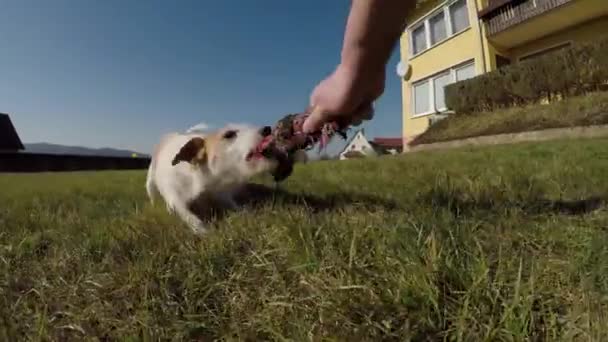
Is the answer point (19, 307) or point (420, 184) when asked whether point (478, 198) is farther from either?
point (19, 307)

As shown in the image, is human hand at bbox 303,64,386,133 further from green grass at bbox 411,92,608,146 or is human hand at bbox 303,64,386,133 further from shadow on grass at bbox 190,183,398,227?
green grass at bbox 411,92,608,146

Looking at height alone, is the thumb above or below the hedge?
below

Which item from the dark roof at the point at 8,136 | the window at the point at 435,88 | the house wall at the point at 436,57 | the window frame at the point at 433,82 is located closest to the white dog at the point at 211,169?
the house wall at the point at 436,57

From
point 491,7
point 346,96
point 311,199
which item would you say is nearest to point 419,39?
point 491,7

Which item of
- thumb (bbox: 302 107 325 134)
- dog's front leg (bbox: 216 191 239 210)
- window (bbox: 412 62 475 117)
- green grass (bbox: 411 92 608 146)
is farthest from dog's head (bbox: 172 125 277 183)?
window (bbox: 412 62 475 117)

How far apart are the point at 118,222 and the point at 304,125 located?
1.50 meters

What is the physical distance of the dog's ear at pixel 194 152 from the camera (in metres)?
3.04

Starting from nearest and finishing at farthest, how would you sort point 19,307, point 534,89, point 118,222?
point 19,307 → point 118,222 → point 534,89

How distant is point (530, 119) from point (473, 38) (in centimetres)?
705

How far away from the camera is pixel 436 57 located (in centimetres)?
1817

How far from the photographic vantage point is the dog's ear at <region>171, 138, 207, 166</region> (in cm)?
304

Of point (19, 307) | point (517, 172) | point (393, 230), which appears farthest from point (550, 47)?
point (19, 307)

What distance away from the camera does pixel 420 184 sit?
12.4 ft

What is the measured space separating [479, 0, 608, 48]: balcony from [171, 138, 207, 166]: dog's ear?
13.1 m
